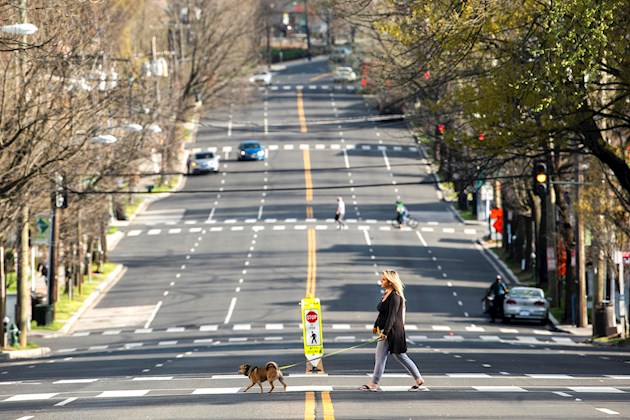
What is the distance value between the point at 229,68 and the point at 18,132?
70206 mm

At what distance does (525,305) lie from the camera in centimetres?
5034

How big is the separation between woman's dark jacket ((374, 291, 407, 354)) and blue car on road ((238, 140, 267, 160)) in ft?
256

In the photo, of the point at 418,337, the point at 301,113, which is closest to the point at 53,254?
the point at 418,337

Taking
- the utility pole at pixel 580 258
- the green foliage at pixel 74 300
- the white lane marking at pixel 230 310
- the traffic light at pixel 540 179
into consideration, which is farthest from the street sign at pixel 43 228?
the traffic light at pixel 540 179

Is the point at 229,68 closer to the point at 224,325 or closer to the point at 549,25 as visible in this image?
the point at 224,325

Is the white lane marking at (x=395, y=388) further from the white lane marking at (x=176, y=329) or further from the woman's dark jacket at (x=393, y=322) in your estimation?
the white lane marking at (x=176, y=329)

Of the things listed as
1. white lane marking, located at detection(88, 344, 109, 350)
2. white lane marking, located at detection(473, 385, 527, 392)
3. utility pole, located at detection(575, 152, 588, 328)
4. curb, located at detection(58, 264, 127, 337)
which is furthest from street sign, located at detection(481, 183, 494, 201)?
white lane marking, located at detection(473, 385, 527, 392)

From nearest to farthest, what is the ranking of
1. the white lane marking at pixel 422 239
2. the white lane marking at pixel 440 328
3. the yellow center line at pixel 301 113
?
the white lane marking at pixel 440 328 → the white lane marking at pixel 422 239 → the yellow center line at pixel 301 113

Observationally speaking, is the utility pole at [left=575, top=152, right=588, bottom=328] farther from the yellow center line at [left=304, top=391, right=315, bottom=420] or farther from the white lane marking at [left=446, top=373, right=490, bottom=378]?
the yellow center line at [left=304, top=391, right=315, bottom=420]

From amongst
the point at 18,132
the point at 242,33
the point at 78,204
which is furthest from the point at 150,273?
the point at 242,33

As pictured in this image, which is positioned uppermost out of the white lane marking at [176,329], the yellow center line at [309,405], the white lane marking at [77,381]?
the yellow center line at [309,405]

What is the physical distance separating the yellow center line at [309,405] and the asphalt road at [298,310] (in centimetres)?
3

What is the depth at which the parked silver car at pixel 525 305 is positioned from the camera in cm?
5028

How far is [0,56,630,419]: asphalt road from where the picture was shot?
20.5 m
